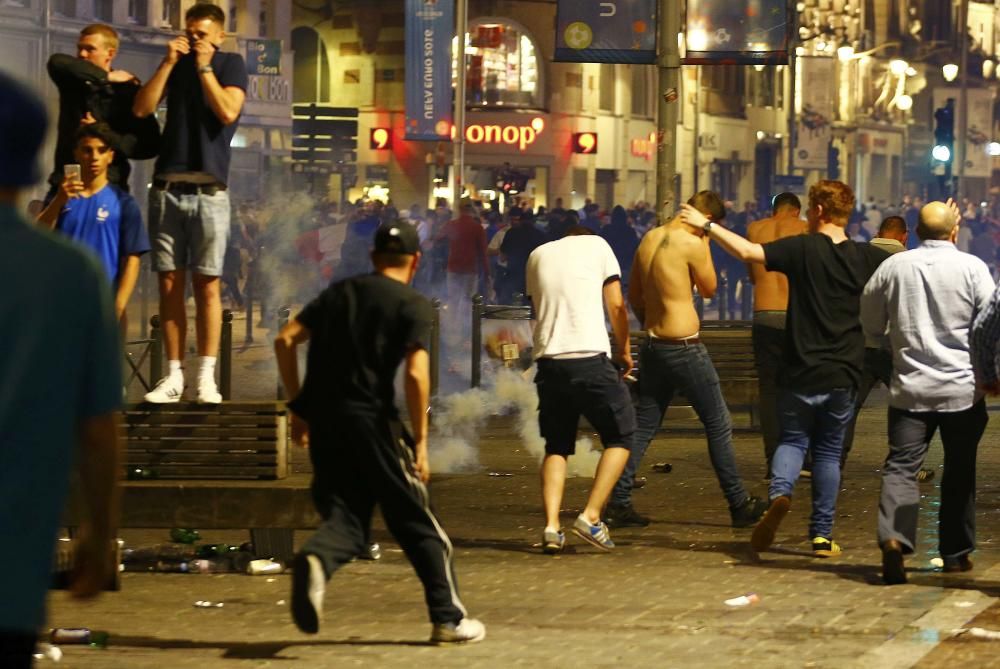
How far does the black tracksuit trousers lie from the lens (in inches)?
297

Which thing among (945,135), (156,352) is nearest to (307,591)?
(156,352)

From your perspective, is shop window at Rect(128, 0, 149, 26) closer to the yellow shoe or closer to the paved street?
the paved street

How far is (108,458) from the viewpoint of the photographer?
3.95m

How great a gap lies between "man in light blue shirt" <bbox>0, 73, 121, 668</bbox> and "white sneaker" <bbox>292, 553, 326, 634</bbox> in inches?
134

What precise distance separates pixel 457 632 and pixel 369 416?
32.9 inches

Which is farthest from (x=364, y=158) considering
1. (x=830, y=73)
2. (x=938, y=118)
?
(x=938, y=118)

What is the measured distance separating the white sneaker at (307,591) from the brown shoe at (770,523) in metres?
2.99

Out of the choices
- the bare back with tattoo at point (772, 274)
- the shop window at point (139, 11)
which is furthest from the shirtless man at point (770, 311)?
the shop window at point (139, 11)

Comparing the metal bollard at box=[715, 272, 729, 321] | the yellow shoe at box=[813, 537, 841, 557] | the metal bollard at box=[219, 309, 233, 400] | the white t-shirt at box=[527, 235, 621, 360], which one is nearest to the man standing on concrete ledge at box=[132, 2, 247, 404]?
the white t-shirt at box=[527, 235, 621, 360]

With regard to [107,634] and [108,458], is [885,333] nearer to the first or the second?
[107,634]

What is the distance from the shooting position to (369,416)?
7555 mm

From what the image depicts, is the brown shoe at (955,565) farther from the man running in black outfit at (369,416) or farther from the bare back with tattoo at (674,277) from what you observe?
the man running in black outfit at (369,416)

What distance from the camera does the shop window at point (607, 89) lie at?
62094 millimetres

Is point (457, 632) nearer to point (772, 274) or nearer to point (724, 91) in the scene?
point (772, 274)
